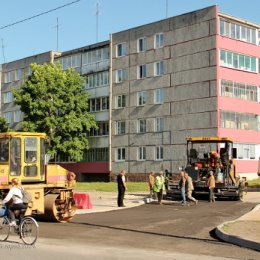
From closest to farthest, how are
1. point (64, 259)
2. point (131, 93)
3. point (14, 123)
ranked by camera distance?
1. point (64, 259)
2. point (131, 93)
3. point (14, 123)

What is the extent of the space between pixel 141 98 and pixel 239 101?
10.8 meters

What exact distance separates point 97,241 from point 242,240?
11.9ft

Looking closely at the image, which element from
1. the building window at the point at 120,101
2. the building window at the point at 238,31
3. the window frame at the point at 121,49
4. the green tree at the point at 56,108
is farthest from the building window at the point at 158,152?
the building window at the point at 238,31

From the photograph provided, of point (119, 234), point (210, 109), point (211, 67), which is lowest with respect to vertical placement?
point (119, 234)

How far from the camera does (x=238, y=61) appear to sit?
5316 centimetres

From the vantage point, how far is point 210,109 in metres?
51.4

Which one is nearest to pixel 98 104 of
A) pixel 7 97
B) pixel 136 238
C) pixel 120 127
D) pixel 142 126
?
pixel 120 127

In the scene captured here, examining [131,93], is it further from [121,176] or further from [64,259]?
[64,259]

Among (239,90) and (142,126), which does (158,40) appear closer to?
(142,126)

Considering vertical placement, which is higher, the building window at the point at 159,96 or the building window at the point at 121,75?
the building window at the point at 121,75

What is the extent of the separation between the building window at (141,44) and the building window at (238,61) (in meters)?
9.99

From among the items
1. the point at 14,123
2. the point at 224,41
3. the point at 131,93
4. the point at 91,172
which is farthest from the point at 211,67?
the point at 14,123

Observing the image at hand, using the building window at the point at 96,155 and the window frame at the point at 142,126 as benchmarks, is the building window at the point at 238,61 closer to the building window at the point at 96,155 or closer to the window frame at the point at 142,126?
the window frame at the point at 142,126

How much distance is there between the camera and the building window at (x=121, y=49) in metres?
60.8
